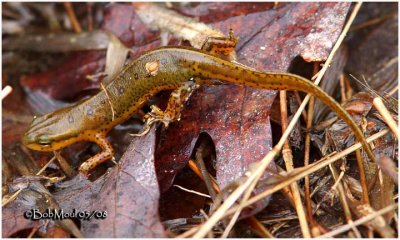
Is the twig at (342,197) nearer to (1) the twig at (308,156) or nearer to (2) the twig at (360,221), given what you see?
(2) the twig at (360,221)

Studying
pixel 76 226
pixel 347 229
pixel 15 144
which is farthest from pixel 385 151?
pixel 15 144

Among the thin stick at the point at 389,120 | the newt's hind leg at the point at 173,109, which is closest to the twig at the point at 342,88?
the thin stick at the point at 389,120

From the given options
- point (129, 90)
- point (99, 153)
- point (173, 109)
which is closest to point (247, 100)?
point (173, 109)

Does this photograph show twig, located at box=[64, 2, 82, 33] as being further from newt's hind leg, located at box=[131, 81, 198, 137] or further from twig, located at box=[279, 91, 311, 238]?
twig, located at box=[279, 91, 311, 238]

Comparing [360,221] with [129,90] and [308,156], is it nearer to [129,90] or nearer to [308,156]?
[308,156]

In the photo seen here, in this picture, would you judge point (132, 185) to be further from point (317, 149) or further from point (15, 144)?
point (15, 144)
